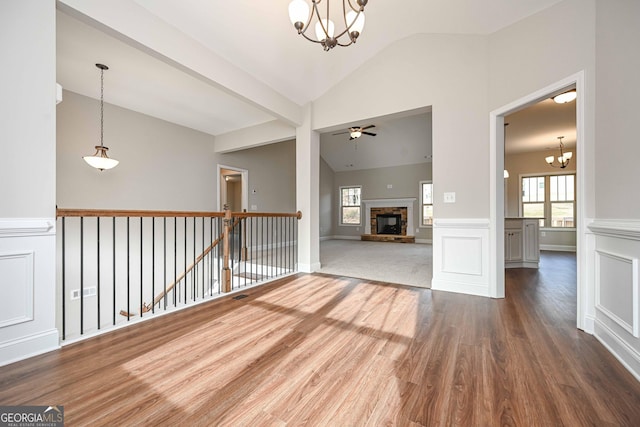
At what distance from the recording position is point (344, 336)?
6.56 ft

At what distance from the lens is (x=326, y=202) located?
1023 centimetres

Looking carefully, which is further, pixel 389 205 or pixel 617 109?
pixel 389 205

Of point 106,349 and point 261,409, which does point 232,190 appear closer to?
point 106,349

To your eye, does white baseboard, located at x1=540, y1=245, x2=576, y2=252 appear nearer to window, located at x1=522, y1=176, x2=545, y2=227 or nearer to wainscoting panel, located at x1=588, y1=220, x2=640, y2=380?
window, located at x1=522, y1=176, x2=545, y2=227

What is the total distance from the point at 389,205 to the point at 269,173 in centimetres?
466

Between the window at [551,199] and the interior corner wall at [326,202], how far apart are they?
6.25m

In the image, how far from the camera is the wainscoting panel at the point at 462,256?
3.02 m

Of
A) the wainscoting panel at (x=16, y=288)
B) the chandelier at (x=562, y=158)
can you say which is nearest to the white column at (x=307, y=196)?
the wainscoting panel at (x=16, y=288)

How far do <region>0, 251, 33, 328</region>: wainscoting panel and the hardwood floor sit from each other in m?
0.31

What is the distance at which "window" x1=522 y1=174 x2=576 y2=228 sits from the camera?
7043 mm

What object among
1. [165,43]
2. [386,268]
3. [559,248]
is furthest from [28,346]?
[559,248]

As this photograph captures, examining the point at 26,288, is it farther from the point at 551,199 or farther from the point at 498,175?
the point at 551,199

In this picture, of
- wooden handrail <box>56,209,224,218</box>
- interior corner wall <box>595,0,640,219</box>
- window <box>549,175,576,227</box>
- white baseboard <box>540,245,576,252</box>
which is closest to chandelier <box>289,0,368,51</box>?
interior corner wall <box>595,0,640,219</box>

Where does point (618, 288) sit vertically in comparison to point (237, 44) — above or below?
below
